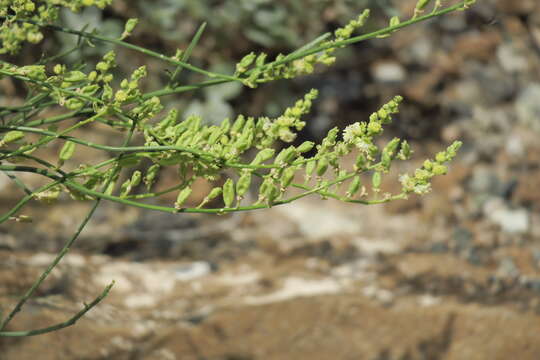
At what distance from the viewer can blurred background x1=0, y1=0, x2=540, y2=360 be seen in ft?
5.21

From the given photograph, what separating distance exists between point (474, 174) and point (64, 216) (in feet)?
5.01

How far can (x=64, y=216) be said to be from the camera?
7.26 feet

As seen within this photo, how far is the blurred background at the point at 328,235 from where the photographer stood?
159 cm

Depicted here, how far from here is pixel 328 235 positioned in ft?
7.59

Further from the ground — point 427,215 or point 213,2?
point 213,2

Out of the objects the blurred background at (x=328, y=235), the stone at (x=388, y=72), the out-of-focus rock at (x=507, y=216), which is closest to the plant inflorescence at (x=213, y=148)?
the blurred background at (x=328, y=235)

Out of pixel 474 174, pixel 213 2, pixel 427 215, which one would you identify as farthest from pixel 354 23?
pixel 474 174

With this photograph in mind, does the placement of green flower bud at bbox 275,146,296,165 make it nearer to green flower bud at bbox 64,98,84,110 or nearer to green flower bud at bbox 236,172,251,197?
green flower bud at bbox 236,172,251,197

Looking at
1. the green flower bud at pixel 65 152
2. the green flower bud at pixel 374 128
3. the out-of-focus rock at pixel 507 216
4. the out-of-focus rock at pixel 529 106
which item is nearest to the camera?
the green flower bud at pixel 374 128

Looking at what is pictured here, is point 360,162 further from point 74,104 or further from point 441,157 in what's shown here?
point 74,104

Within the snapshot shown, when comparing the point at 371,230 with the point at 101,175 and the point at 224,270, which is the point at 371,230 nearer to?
the point at 224,270

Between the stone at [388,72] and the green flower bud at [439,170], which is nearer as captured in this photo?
the green flower bud at [439,170]

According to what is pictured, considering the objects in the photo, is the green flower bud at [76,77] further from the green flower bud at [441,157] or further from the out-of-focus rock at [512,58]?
the out-of-focus rock at [512,58]

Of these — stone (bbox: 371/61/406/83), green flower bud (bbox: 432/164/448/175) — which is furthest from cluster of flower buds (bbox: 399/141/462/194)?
stone (bbox: 371/61/406/83)
